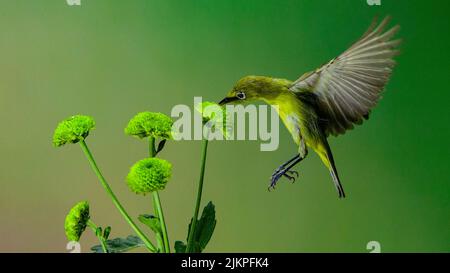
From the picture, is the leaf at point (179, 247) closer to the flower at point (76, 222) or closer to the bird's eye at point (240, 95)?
the flower at point (76, 222)

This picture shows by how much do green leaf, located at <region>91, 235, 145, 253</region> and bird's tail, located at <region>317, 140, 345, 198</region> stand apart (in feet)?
1.37

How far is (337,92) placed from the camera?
0.91m

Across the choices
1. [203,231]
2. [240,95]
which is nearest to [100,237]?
[203,231]

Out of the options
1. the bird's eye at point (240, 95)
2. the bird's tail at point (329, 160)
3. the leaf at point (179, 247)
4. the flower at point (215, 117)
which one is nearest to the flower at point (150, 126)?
the flower at point (215, 117)

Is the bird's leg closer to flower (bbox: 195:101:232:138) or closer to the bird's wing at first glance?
the bird's wing

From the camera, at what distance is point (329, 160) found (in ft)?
3.27

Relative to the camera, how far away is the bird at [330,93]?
84 centimetres

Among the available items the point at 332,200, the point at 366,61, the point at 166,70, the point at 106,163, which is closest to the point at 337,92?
the point at 366,61

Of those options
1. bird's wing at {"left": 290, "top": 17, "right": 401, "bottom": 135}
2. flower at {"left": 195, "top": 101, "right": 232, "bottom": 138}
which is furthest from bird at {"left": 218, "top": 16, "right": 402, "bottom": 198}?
flower at {"left": 195, "top": 101, "right": 232, "bottom": 138}

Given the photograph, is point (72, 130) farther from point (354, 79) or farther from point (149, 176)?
point (354, 79)

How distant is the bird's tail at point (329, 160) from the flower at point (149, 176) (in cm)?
41

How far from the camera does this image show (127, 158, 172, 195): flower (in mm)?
648

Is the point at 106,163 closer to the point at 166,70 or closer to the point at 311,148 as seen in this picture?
the point at 166,70

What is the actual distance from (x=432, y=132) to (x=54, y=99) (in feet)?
2.63
